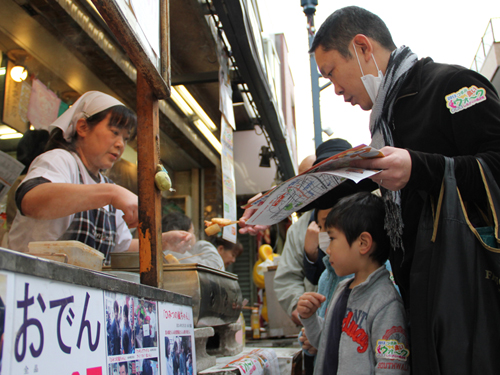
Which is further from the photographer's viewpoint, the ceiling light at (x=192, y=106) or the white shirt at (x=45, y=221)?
the ceiling light at (x=192, y=106)

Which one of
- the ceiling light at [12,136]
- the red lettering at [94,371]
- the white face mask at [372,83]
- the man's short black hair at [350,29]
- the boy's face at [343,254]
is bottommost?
the red lettering at [94,371]

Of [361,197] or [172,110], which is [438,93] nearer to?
[361,197]

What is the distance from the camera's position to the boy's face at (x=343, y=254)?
1.91 m

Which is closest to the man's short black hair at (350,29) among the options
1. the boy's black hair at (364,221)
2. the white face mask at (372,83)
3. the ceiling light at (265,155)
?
the white face mask at (372,83)

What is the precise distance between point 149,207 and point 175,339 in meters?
0.45

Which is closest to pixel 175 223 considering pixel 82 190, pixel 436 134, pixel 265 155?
pixel 82 190

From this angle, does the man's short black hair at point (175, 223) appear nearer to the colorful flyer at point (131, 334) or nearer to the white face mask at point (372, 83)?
the white face mask at point (372, 83)

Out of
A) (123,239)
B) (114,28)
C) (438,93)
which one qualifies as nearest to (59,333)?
(114,28)

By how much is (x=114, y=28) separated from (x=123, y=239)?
4.77ft

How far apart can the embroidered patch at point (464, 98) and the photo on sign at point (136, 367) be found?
1.22 meters

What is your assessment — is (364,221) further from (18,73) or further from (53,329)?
(18,73)

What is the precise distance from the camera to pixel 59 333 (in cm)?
74

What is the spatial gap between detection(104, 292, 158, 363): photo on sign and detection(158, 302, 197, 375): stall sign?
Result: 0.20 feet

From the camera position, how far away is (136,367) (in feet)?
3.36
